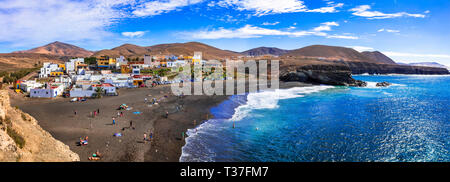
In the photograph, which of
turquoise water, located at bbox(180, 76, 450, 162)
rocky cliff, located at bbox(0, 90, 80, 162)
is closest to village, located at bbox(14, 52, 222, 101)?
rocky cliff, located at bbox(0, 90, 80, 162)

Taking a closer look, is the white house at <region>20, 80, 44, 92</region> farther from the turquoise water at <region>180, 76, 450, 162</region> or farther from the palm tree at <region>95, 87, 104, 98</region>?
the turquoise water at <region>180, 76, 450, 162</region>

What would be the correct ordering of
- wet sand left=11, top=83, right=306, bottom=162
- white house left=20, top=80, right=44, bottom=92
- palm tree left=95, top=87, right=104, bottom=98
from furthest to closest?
white house left=20, top=80, right=44, bottom=92
palm tree left=95, top=87, right=104, bottom=98
wet sand left=11, top=83, right=306, bottom=162

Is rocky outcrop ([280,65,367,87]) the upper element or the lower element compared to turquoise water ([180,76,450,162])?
upper

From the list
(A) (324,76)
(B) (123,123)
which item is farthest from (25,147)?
(A) (324,76)

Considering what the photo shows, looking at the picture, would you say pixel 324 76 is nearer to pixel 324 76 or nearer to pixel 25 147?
pixel 324 76

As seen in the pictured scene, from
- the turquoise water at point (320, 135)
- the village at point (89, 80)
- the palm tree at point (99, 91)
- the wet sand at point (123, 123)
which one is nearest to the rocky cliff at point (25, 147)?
the wet sand at point (123, 123)
